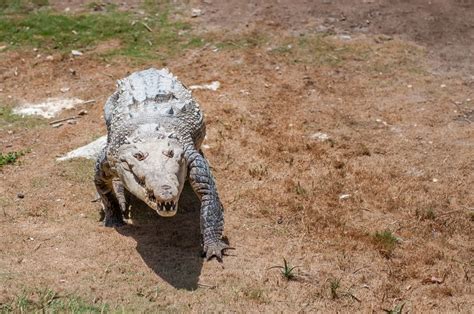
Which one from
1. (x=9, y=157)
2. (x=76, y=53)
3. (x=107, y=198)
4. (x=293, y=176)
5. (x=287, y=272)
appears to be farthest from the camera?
(x=76, y=53)

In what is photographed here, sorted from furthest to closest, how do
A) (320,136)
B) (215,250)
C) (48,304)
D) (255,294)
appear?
(320,136)
(215,250)
(255,294)
(48,304)

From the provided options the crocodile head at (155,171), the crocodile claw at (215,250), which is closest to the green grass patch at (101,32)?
the crocodile head at (155,171)

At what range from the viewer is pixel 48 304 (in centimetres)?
424

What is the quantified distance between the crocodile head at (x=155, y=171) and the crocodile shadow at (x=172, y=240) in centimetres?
60

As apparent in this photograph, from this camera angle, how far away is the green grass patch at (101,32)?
9711 mm

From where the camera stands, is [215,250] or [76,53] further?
[76,53]

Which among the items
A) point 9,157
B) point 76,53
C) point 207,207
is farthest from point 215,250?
point 76,53

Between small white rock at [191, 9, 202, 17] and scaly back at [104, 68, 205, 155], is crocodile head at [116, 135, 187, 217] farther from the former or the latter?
small white rock at [191, 9, 202, 17]

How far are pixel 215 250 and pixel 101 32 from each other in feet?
21.0

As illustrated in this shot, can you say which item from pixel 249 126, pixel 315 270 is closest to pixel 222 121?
pixel 249 126

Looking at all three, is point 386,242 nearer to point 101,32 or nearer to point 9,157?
point 9,157

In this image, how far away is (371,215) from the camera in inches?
224

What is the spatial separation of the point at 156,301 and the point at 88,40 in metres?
6.64

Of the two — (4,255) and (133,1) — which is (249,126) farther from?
(133,1)
